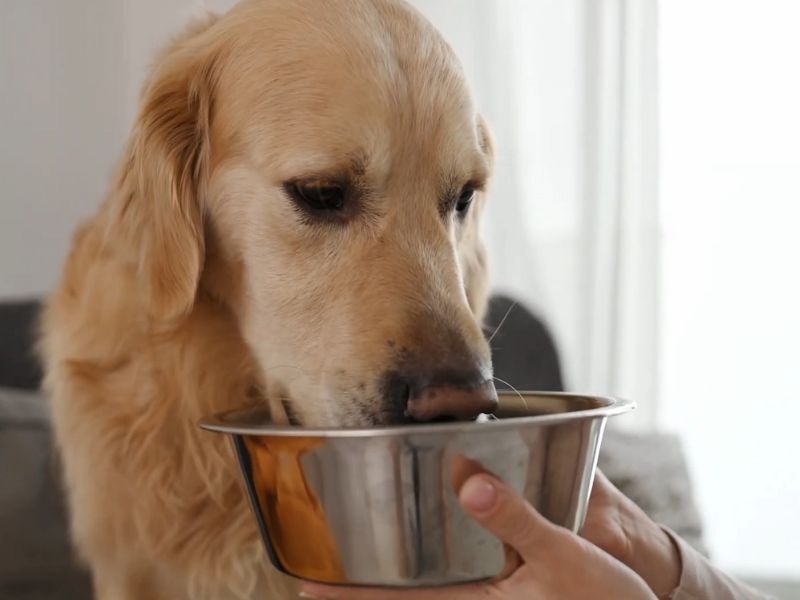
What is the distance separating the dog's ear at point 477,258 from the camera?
1.49 m

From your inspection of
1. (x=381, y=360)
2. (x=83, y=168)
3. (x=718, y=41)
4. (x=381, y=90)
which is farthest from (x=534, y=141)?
(x=381, y=360)

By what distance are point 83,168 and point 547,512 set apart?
196cm

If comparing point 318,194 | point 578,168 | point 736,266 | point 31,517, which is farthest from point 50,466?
point 736,266

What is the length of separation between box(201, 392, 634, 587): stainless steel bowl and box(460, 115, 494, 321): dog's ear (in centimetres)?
61

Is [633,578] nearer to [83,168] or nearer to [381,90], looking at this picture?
[381,90]

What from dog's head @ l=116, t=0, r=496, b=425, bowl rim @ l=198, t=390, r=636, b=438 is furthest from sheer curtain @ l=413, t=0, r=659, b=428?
bowl rim @ l=198, t=390, r=636, b=438

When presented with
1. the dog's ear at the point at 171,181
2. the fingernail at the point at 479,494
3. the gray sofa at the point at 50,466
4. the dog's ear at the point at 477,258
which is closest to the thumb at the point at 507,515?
the fingernail at the point at 479,494

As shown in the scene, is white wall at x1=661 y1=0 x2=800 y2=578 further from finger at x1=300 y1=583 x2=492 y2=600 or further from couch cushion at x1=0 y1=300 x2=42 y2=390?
finger at x1=300 y1=583 x2=492 y2=600

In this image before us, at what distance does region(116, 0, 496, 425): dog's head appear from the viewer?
1088mm

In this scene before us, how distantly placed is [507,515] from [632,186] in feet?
6.51

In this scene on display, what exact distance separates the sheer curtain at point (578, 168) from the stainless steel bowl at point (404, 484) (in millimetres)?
1811

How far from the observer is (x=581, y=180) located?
2.71 m

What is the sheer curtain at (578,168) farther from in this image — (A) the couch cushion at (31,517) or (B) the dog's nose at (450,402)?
(B) the dog's nose at (450,402)

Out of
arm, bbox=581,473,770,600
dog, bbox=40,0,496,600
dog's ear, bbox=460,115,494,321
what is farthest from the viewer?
dog's ear, bbox=460,115,494,321
